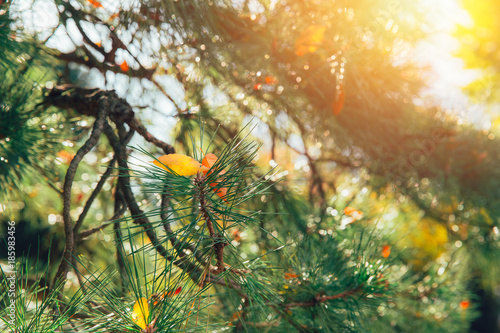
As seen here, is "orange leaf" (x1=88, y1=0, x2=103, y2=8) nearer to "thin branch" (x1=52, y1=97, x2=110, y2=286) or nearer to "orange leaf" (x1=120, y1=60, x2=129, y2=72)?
"orange leaf" (x1=120, y1=60, x2=129, y2=72)

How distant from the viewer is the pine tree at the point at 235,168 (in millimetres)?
280

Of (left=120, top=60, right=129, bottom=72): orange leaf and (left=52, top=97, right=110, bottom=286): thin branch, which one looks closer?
(left=52, top=97, right=110, bottom=286): thin branch

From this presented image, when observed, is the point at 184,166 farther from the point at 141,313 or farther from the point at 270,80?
the point at 270,80

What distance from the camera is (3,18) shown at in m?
0.39

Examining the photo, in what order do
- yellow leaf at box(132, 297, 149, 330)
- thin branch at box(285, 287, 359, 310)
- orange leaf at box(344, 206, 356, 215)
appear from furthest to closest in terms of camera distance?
1. orange leaf at box(344, 206, 356, 215)
2. thin branch at box(285, 287, 359, 310)
3. yellow leaf at box(132, 297, 149, 330)

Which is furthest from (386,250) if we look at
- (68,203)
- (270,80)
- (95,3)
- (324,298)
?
(95,3)

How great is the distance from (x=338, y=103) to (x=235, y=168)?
427 millimetres

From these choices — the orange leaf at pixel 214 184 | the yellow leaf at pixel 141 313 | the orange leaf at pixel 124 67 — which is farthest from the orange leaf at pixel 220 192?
the orange leaf at pixel 124 67

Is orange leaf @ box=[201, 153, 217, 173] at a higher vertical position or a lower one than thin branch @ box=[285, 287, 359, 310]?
higher

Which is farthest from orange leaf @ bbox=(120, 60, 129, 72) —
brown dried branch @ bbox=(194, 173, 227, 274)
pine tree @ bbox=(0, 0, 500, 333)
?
brown dried branch @ bbox=(194, 173, 227, 274)

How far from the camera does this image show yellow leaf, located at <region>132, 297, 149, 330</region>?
0.26 meters

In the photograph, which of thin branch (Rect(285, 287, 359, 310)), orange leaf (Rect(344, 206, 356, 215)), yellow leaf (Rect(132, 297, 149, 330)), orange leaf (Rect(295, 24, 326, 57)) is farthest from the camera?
orange leaf (Rect(344, 206, 356, 215))

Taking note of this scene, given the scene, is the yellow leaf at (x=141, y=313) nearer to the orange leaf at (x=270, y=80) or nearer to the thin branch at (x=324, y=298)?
the thin branch at (x=324, y=298)

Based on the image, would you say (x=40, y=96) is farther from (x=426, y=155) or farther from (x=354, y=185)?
(x=426, y=155)
